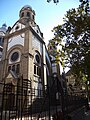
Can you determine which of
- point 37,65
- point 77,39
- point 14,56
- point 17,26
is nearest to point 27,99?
point 77,39

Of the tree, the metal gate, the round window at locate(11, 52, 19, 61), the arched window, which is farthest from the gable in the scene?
the metal gate

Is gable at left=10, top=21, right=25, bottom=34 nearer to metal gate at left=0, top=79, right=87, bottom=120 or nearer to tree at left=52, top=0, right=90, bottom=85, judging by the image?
tree at left=52, top=0, right=90, bottom=85

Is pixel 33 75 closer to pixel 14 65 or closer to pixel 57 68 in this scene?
pixel 14 65

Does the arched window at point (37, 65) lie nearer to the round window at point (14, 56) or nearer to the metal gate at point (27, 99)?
the round window at point (14, 56)

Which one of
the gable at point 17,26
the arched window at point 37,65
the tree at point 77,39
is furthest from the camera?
the gable at point 17,26

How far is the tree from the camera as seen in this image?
10.6 metres

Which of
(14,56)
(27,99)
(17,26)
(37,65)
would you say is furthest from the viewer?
(17,26)

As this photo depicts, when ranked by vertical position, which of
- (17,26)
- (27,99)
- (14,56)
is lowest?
(27,99)

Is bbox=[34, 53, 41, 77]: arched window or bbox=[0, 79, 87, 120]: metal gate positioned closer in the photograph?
bbox=[0, 79, 87, 120]: metal gate

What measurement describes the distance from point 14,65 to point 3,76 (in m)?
2.83

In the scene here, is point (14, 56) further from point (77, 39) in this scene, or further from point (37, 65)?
point (77, 39)

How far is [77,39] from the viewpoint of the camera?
11969 mm

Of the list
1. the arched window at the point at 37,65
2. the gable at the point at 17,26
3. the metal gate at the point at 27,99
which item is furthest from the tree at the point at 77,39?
the gable at the point at 17,26

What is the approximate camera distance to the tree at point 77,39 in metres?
10.6
